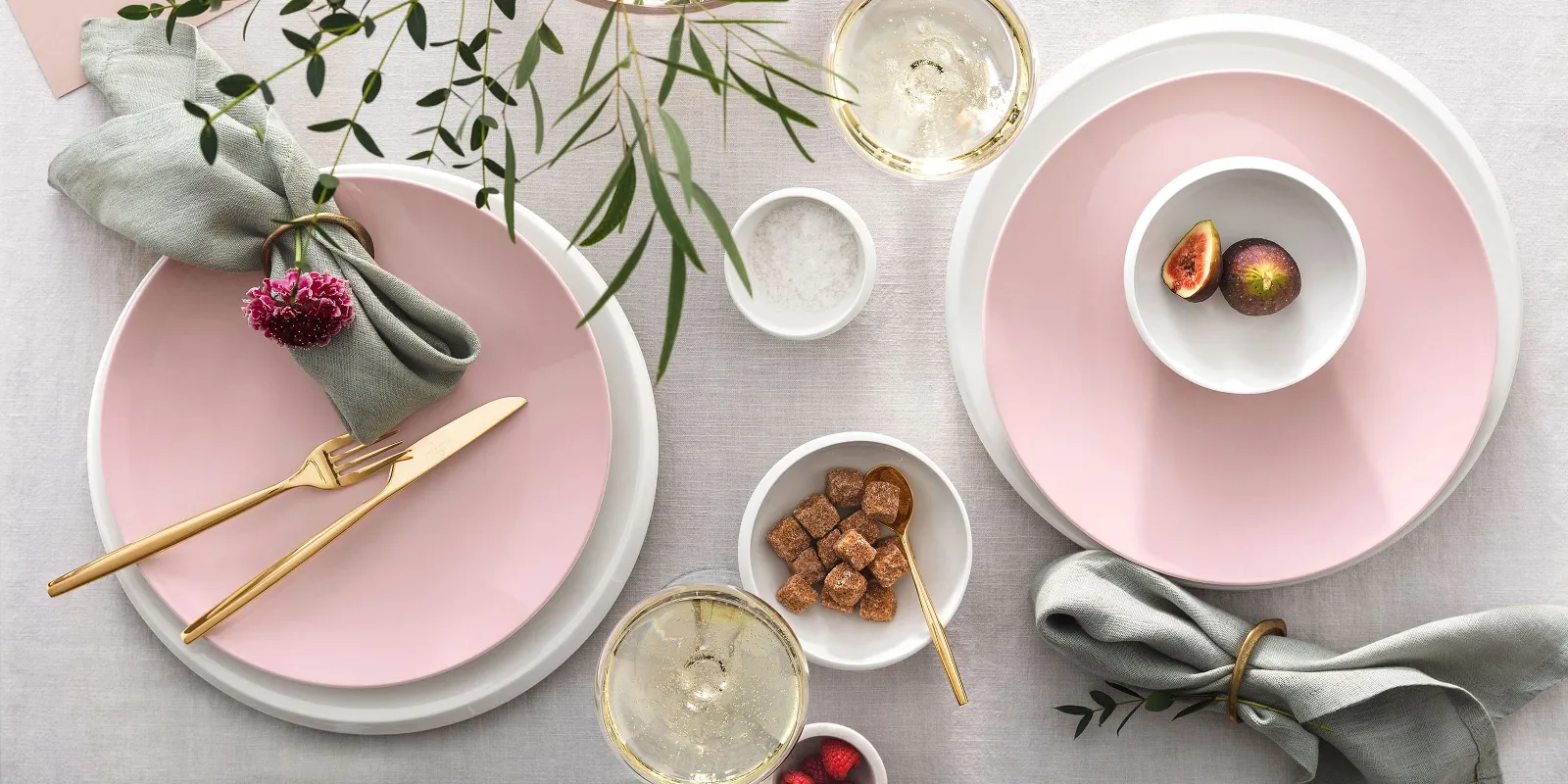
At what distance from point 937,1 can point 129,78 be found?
93 cm

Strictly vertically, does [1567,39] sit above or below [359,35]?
above

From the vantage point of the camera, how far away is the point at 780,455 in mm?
1184

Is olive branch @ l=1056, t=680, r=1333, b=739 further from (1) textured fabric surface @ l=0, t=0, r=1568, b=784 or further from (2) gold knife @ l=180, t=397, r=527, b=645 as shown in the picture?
(2) gold knife @ l=180, t=397, r=527, b=645

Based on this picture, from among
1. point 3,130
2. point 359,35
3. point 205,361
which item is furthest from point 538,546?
point 3,130

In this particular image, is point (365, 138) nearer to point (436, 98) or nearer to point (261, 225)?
point (436, 98)

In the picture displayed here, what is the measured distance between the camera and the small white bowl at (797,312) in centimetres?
110

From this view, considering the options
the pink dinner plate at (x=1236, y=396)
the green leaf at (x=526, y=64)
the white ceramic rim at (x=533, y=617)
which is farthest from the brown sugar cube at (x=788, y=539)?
the green leaf at (x=526, y=64)

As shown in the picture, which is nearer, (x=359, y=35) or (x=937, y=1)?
(x=937, y=1)

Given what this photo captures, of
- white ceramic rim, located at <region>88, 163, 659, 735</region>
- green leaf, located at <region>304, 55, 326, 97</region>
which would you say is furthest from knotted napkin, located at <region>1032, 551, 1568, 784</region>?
green leaf, located at <region>304, 55, 326, 97</region>

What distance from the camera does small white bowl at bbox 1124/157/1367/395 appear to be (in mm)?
983

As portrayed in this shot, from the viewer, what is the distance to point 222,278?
1067 millimetres

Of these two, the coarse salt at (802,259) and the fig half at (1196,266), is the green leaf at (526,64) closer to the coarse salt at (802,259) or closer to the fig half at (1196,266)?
the coarse salt at (802,259)

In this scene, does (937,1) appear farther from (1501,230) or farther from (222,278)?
(222,278)

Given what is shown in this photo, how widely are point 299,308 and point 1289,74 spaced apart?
1.09 meters
